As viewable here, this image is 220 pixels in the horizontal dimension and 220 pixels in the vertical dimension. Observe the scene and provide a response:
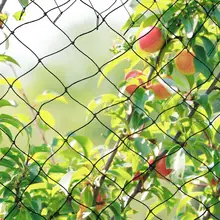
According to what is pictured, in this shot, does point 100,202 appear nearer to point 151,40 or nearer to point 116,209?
point 116,209

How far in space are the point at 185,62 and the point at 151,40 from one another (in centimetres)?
9

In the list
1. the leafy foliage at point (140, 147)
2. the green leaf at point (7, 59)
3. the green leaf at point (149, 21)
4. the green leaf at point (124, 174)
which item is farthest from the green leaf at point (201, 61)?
the green leaf at point (7, 59)

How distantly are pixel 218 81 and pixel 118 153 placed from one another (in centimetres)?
28

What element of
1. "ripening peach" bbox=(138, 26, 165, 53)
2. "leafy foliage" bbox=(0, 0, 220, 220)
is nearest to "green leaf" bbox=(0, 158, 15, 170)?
"leafy foliage" bbox=(0, 0, 220, 220)

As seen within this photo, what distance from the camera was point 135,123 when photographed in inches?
66.1

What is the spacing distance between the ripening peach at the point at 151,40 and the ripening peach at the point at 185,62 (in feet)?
0.17

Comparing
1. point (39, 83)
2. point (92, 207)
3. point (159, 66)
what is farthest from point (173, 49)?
point (39, 83)

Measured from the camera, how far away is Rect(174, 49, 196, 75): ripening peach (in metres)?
1.67

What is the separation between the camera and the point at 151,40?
166cm

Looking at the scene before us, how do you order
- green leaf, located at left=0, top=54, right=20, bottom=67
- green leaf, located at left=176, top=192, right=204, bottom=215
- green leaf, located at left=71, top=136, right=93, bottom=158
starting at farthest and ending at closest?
green leaf, located at left=176, top=192, right=204, bottom=215, green leaf, located at left=71, top=136, right=93, bottom=158, green leaf, located at left=0, top=54, right=20, bottom=67

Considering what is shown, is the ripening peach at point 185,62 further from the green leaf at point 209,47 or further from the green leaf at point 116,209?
the green leaf at point 116,209

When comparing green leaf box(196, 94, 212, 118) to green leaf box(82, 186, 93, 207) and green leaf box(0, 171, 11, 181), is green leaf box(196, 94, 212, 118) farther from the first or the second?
green leaf box(0, 171, 11, 181)

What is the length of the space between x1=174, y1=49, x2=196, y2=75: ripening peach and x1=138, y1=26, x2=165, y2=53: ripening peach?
0.05 metres

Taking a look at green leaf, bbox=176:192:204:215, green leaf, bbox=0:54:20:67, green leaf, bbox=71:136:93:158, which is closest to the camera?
green leaf, bbox=0:54:20:67
